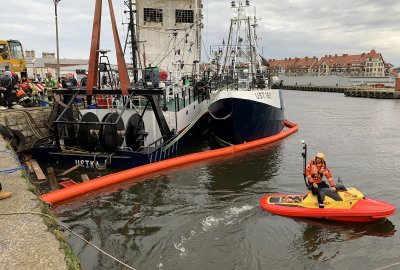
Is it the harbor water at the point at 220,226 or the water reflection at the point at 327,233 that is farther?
the water reflection at the point at 327,233

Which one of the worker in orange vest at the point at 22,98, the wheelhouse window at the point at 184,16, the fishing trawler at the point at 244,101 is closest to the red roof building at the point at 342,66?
the wheelhouse window at the point at 184,16

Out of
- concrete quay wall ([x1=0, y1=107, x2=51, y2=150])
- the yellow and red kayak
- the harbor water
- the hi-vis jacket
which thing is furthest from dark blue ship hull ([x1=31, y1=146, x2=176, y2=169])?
the hi-vis jacket

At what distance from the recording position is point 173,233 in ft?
29.2

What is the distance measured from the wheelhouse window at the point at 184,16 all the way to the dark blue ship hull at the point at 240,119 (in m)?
12.7

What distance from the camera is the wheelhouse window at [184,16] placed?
2847 cm

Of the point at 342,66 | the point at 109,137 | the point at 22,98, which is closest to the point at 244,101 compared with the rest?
the point at 109,137

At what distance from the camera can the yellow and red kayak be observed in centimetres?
931

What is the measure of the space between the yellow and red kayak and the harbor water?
0.24 metres

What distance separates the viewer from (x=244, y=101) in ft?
56.7

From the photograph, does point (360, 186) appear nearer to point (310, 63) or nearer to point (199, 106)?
point (199, 106)

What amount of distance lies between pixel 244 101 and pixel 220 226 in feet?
30.1

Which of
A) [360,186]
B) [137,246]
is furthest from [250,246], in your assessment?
[360,186]

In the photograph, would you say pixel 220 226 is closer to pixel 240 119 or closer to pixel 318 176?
pixel 318 176

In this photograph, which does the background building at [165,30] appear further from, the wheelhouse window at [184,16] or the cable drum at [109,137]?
the cable drum at [109,137]
